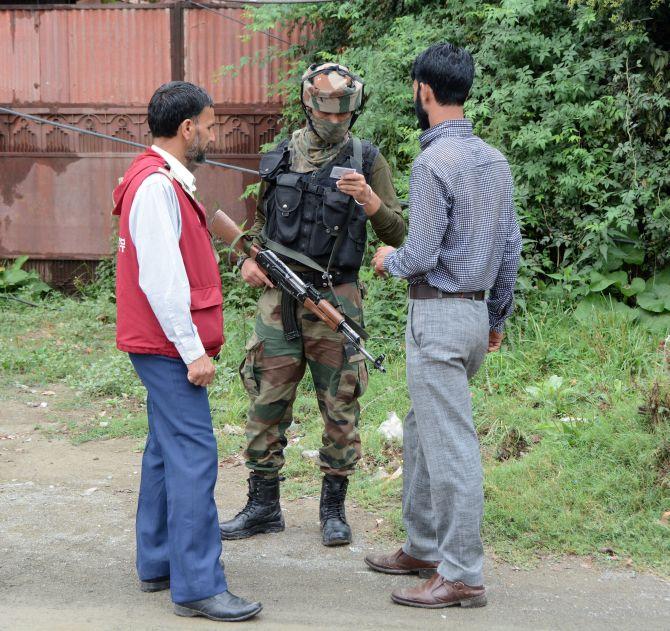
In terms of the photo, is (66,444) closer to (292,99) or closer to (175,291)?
(175,291)

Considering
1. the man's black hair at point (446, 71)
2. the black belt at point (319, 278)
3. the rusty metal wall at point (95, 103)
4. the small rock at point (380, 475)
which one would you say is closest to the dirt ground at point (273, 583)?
the small rock at point (380, 475)

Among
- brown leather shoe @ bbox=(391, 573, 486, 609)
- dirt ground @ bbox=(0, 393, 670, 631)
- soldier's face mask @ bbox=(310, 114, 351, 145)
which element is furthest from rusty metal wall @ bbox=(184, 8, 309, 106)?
brown leather shoe @ bbox=(391, 573, 486, 609)

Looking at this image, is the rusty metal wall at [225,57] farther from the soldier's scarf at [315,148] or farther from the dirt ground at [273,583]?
the dirt ground at [273,583]

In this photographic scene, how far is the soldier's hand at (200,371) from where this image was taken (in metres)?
3.30

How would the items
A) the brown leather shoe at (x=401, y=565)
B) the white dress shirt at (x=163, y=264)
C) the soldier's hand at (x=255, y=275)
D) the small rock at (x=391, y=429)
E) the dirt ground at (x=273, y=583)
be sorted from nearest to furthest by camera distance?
the white dress shirt at (x=163, y=264) < the dirt ground at (x=273, y=583) < the brown leather shoe at (x=401, y=565) < the soldier's hand at (x=255, y=275) < the small rock at (x=391, y=429)

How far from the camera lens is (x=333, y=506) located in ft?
14.2

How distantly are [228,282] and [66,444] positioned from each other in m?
2.85

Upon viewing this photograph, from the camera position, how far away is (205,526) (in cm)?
342

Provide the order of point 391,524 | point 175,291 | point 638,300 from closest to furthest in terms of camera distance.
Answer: point 175,291 < point 391,524 < point 638,300

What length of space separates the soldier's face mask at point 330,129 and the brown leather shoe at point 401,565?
191 centimetres

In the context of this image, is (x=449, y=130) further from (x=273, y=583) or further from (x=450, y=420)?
(x=273, y=583)

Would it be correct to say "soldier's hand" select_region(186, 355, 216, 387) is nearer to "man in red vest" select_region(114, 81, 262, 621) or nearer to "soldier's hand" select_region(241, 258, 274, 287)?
"man in red vest" select_region(114, 81, 262, 621)

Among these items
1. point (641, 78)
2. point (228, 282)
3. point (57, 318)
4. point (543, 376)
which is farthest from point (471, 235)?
point (57, 318)

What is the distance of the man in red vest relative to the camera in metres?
3.29
